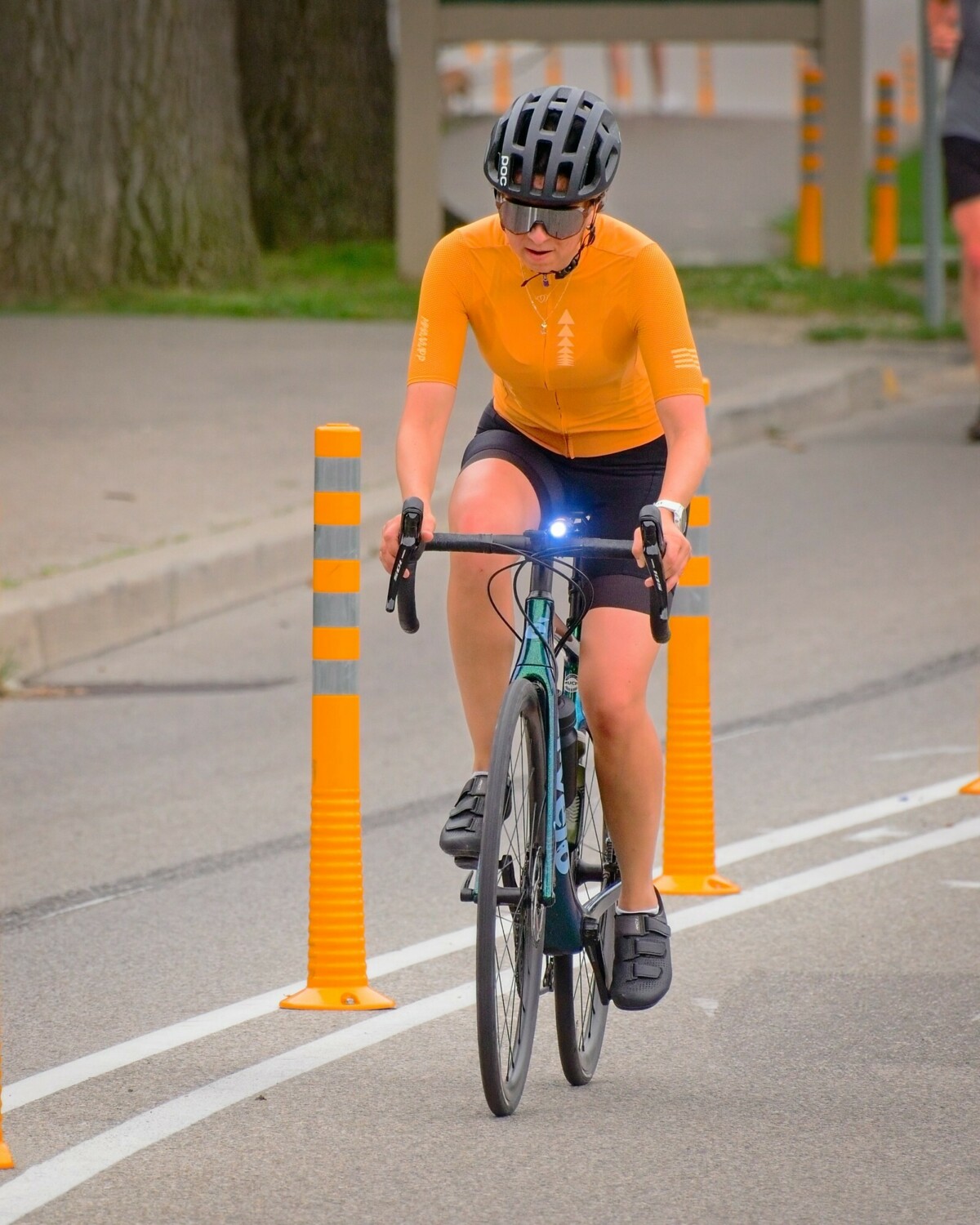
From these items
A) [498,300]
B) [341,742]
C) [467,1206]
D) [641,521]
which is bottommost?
[467,1206]

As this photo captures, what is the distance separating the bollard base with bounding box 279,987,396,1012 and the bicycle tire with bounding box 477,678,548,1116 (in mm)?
645

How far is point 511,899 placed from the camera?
4.48 meters

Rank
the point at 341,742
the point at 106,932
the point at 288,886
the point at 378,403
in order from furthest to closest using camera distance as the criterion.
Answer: the point at 378,403 < the point at 288,886 < the point at 106,932 < the point at 341,742

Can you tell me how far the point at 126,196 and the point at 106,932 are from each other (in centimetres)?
1071

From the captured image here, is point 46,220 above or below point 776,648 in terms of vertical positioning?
above

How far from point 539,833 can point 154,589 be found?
5.00 meters

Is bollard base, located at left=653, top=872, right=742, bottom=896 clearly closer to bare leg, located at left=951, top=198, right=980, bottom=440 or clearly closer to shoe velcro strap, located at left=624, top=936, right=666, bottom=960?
shoe velcro strap, located at left=624, top=936, right=666, bottom=960

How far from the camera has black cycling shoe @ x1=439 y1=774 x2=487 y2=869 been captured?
15.4ft

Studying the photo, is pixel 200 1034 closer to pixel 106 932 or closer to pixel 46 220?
pixel 106 932

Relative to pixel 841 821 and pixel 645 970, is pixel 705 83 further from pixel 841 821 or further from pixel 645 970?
pixel 645 970

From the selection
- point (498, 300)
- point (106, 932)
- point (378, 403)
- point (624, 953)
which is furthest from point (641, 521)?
point (378, 403)

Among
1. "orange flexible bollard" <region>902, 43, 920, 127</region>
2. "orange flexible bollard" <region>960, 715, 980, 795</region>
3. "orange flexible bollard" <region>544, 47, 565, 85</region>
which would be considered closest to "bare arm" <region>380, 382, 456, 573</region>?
"orange flexible bollard" <region>960, 715, 980, 795</region>

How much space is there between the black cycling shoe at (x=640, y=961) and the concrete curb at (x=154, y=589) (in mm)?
4174

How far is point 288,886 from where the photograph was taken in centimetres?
624
